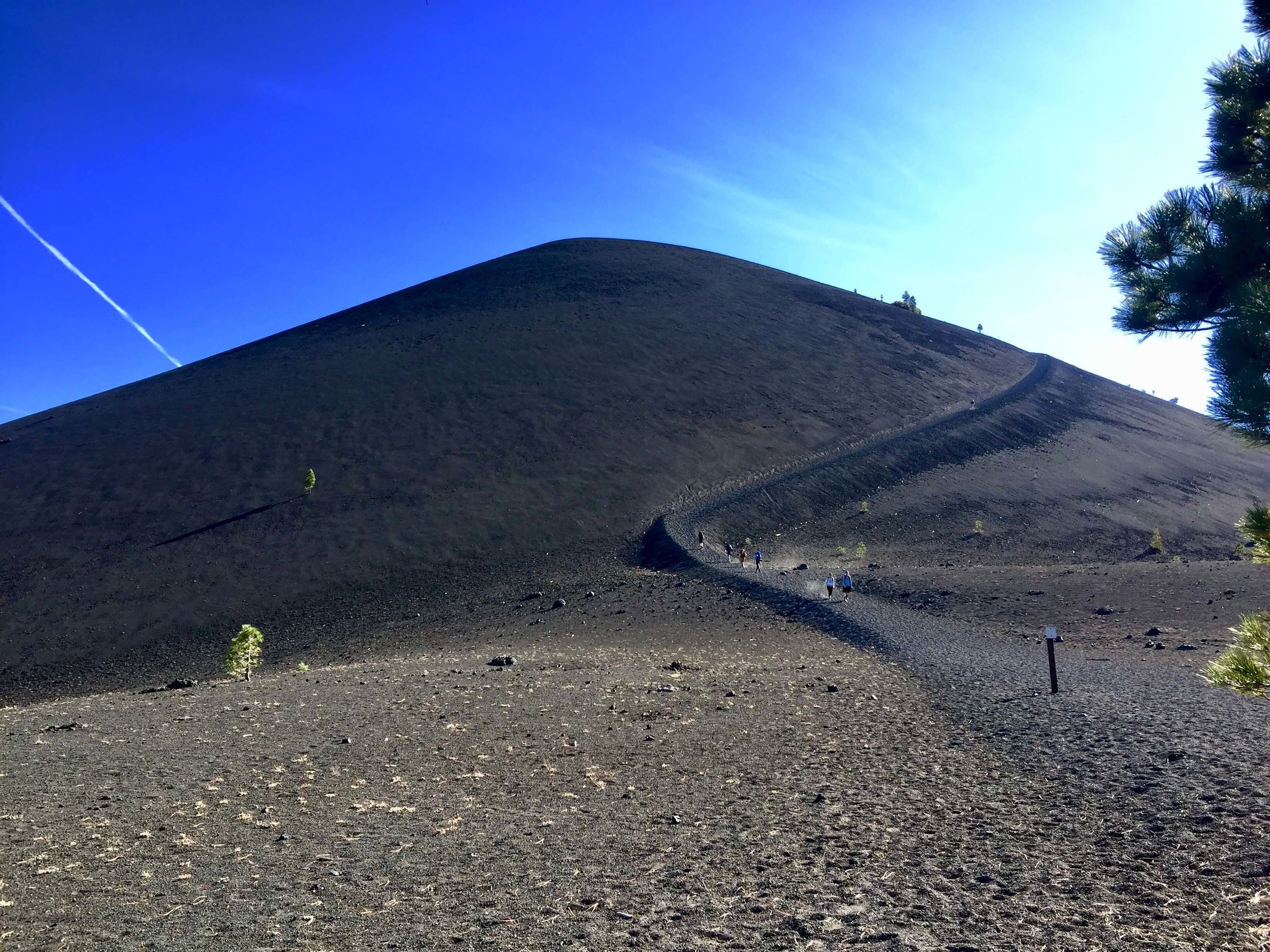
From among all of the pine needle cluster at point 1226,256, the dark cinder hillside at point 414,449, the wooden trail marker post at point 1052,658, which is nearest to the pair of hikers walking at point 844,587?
the dark cinder hillside at point 414,449

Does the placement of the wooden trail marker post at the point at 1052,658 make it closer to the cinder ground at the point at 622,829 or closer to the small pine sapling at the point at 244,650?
the cinder ground at the point at 622,829

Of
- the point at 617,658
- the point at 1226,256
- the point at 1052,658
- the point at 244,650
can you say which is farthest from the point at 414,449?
the point at 1226,256

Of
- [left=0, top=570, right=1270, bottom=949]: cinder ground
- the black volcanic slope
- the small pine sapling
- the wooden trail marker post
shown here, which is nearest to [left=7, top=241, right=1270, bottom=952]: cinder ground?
[left=0, top=570, right=1270, bottom=949]: cinder ground

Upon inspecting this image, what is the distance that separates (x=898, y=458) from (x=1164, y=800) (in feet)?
105

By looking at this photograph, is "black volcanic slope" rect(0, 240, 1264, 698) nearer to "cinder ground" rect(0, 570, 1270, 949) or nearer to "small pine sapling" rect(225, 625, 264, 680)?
"small pine sapling" rect(225, 625, 264, 680)

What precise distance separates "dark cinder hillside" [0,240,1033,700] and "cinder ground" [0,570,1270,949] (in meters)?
13.6

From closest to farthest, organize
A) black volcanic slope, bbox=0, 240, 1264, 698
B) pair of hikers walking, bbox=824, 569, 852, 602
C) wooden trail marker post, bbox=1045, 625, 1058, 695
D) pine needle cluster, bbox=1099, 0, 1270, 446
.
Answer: pine needle cluster, bbox=1099, 0, 1270, 446
wooden trail marker post, bbox=1045, 625, 1058, 695
pair of hikers walking, bbox=824, 569, 852, 602
black volcanic slope, bbox=0, 240, 1264, 698

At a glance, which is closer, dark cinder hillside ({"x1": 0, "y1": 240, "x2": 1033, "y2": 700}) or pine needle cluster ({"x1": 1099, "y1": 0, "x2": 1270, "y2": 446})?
pine needle cluster ({"x1": 1099, "y1": 0, "x2": 1270, "y2": 446})

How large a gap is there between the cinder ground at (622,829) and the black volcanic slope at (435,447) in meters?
13.6

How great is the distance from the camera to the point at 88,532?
1184 inches

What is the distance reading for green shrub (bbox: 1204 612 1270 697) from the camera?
13.2 feet

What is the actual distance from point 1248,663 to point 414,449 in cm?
3555

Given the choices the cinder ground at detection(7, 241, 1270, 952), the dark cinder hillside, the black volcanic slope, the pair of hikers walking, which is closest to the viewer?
the cinder ground at detection(7, 241, 1270, 952)

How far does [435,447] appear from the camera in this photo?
3691cm
